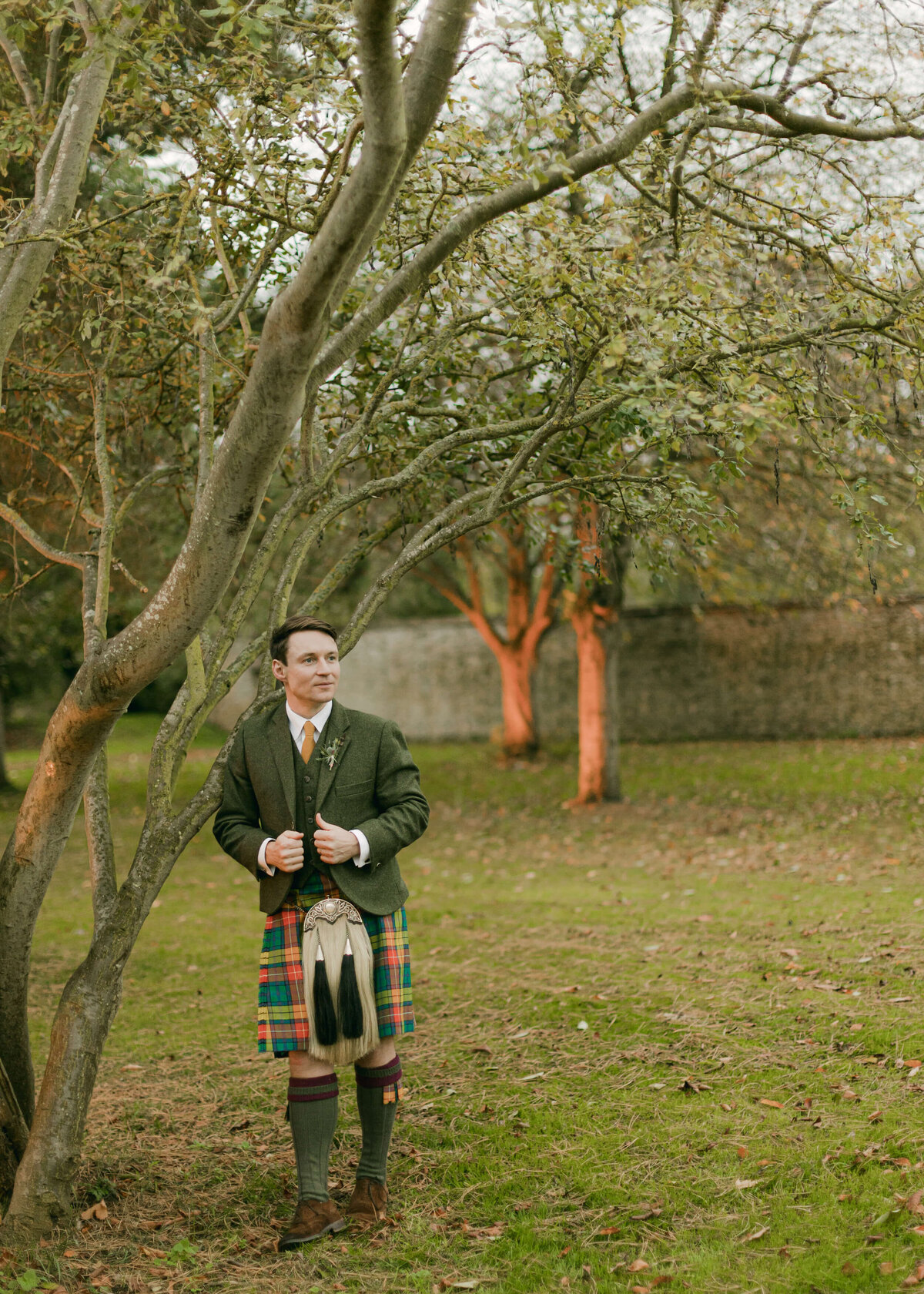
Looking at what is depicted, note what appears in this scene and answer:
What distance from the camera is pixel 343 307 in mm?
5176

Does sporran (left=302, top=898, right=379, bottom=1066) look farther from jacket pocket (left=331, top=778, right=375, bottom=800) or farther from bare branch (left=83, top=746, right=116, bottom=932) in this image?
bare branch (left=83, top=746, right=116, bottom=932)

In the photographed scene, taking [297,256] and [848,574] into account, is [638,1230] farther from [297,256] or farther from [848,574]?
[848,574]

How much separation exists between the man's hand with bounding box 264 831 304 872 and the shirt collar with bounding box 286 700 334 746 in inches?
14.2

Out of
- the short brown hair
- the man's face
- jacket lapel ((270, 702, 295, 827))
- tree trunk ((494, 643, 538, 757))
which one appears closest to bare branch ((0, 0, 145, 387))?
the short brown hair

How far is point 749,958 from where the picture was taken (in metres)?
6.52

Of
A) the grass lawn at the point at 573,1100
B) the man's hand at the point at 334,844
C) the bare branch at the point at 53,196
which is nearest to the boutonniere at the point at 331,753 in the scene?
the man's hand at the point at 334,844

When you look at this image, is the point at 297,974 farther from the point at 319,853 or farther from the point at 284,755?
the point at 284,755

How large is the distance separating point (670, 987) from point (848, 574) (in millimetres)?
8343

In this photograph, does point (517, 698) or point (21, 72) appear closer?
point (21, 72)

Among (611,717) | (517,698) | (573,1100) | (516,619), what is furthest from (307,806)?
(517,698)

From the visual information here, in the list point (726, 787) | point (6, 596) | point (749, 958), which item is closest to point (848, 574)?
point (726, 787)

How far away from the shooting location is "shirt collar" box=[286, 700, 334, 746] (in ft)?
12.0

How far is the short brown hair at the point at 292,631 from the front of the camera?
365cm

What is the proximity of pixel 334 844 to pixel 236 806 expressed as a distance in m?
0.48
